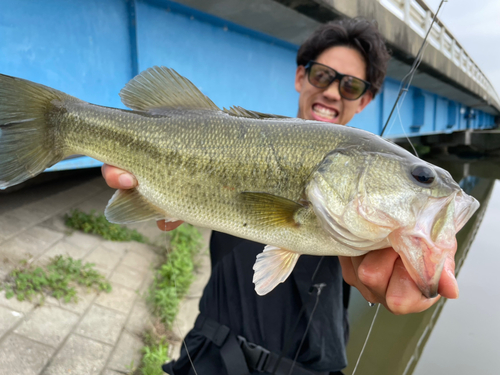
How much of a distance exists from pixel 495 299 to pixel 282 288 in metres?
4.87

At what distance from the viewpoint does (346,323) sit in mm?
1822

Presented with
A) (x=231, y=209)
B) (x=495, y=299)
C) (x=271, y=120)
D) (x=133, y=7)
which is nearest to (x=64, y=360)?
(x=231, y=209)

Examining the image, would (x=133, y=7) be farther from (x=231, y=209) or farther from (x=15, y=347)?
(x=15, y=347)

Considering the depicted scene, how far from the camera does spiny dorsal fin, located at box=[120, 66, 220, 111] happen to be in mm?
1231

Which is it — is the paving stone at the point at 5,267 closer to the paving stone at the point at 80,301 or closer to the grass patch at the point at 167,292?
the paving stone at the point at 80,301

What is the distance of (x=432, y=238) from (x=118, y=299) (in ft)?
8.98

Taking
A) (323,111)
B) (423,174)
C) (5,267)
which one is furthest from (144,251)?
(423,174)

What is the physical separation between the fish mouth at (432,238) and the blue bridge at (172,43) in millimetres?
2315

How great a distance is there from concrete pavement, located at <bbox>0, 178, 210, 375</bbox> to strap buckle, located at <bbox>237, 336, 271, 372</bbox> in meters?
1.17

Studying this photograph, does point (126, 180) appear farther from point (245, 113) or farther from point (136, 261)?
point (136, 261)

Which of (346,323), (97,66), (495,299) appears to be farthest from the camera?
(495,299)

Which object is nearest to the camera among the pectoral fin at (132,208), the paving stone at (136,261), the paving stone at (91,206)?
the pectoral fin at (132,208)

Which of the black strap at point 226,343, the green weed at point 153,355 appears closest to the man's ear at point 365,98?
the black strap at point 226,343

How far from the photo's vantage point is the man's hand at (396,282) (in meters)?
0.87
